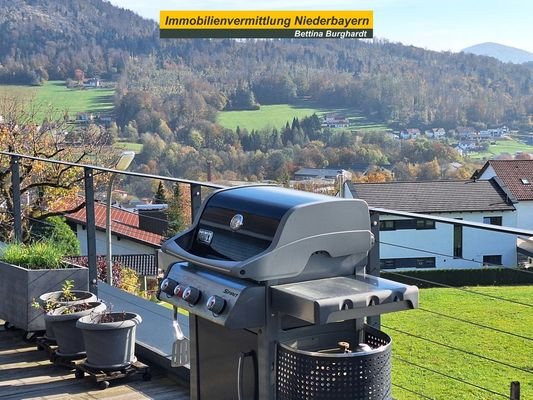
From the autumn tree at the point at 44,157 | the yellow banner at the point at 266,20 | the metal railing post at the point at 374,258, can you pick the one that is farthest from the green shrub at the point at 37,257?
the yellow banner at the point at 266,20

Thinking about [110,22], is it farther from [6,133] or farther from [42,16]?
[6,133]

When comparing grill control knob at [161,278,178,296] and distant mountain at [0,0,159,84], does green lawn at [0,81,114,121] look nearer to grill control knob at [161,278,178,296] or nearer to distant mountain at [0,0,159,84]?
distant mountain at [0,0,159,84]

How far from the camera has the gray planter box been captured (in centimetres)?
387

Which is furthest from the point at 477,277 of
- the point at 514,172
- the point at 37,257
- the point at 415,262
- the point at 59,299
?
the point at 59,299

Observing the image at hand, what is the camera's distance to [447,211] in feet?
156

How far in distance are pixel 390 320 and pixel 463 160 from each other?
2545cm

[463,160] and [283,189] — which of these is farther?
[463,160]

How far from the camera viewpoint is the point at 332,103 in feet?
159

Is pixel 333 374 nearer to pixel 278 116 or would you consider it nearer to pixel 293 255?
pixel 293 255

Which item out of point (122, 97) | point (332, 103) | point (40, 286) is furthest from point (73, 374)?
Result: point (332, 103)

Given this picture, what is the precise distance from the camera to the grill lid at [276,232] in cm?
207

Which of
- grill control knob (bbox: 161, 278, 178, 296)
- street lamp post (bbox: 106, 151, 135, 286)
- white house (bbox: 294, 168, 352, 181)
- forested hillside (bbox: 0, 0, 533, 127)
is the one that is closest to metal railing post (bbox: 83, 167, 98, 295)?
street lamp post (bbox: 106, 151, 135, 286)

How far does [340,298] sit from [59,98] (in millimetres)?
34292

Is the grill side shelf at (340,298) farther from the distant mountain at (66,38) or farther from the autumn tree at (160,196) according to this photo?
the distant mountain at (66,38)
